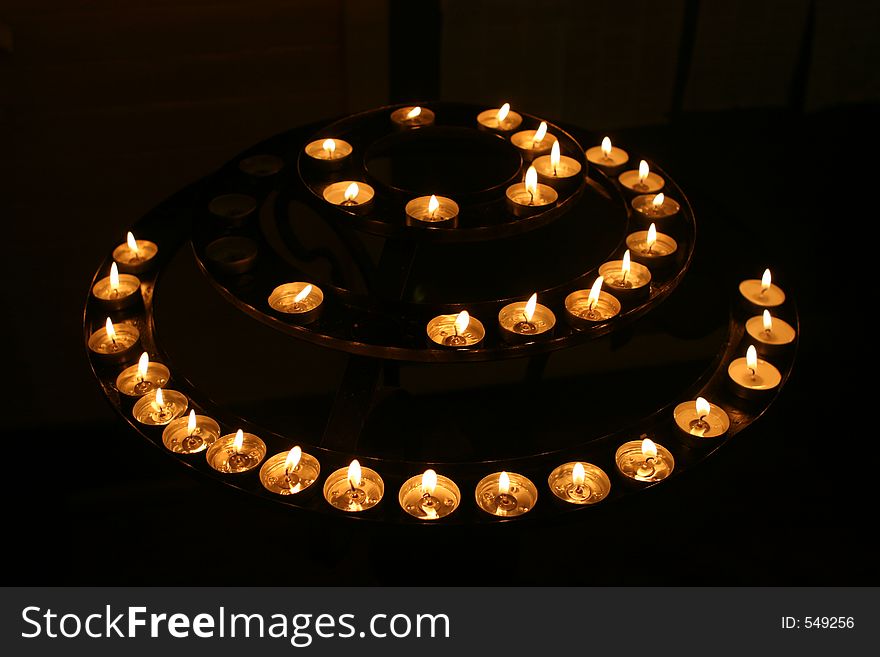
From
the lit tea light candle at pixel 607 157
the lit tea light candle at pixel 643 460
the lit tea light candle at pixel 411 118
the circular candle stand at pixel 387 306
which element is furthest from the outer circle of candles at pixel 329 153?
the lit tea light candle at pixel 643 460

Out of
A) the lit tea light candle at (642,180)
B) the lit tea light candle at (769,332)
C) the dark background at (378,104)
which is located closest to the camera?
the lit tea light candle at (769,332)

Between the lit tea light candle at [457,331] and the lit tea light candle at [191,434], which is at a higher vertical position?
the lit tea light candle at [457,331]

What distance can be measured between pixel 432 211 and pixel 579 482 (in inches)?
19.7

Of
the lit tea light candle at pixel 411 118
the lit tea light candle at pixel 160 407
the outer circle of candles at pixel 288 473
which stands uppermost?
the lit tea light candle at pixel 411 118

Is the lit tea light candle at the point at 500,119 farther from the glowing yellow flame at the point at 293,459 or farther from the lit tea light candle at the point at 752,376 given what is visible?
the glowing yellow flame at the point at 293,459

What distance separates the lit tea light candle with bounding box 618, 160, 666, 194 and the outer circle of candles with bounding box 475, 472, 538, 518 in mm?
669

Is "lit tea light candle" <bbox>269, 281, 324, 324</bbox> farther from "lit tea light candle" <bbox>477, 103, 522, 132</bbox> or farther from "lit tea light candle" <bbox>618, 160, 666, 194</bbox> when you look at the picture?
"lit tea light candle" <bbox>618, 160, 666, 194</bbox>

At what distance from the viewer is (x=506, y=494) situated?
1.11 m

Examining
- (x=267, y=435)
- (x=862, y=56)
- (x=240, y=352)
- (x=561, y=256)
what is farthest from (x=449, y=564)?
(x=862, y=56)

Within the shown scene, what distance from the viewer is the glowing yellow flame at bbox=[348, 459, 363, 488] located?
1.07m

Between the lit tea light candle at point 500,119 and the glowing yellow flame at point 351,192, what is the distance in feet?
1.10

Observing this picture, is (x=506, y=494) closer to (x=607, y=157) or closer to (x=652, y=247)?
(x=652, y=247)

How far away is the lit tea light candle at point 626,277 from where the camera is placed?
128cm

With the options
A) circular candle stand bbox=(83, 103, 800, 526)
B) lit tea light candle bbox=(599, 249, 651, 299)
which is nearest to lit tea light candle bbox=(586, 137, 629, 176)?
circular candle stand bbox=(83, 103, 800, 526)
